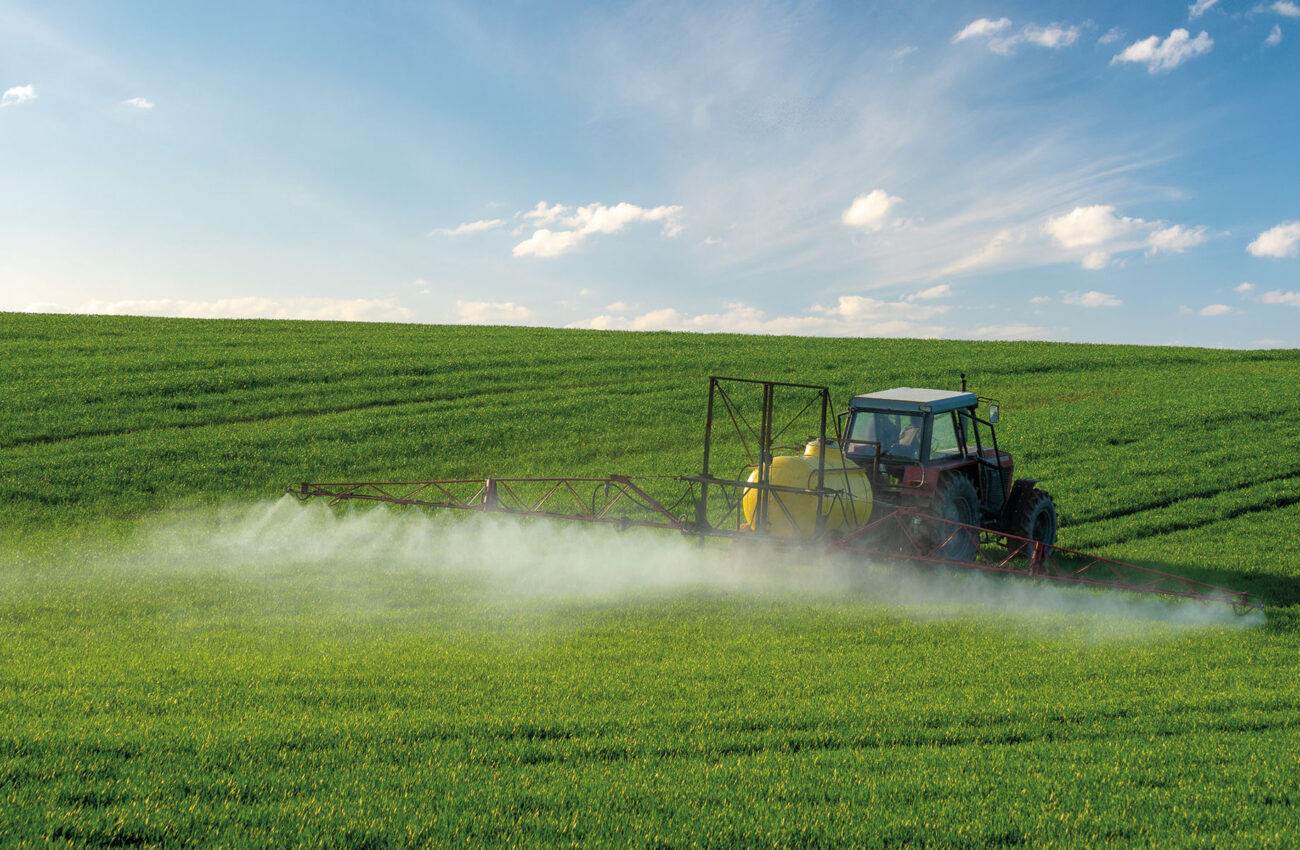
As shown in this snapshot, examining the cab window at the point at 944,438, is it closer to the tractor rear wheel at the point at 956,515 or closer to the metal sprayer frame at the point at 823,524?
the tractor rear wheel at the point at 956,515

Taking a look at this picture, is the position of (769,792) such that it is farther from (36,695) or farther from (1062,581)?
(1062,581)

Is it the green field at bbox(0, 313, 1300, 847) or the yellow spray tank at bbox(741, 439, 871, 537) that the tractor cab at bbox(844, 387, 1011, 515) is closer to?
the yellow spray tank at bbox(741, 439, 871, 537)

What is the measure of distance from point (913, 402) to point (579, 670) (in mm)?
8052

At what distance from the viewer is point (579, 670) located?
9.60 m

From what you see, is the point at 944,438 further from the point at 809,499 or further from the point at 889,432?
the point at 809,499

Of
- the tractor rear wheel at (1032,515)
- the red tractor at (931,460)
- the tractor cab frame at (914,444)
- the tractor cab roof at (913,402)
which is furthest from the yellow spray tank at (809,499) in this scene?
the tractor rear wheel at (1032,515)

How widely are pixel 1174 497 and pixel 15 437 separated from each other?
3175cm

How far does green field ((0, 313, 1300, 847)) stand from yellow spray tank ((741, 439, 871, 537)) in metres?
0.68

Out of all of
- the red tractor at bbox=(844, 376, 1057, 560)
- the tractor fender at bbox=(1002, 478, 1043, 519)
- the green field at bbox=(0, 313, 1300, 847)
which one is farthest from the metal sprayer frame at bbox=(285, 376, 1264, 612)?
the tractor fender at bbox=(1002, 478, 1043, 519)

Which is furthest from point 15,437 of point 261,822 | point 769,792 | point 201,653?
point 769,792

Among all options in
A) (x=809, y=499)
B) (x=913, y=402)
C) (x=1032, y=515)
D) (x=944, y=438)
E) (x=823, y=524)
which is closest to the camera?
(x=823, y=524)

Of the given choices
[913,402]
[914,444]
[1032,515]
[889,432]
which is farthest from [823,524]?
[1032,515]

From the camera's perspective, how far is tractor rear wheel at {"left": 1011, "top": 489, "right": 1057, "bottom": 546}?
16.5 metres

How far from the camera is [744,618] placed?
12.0 m
